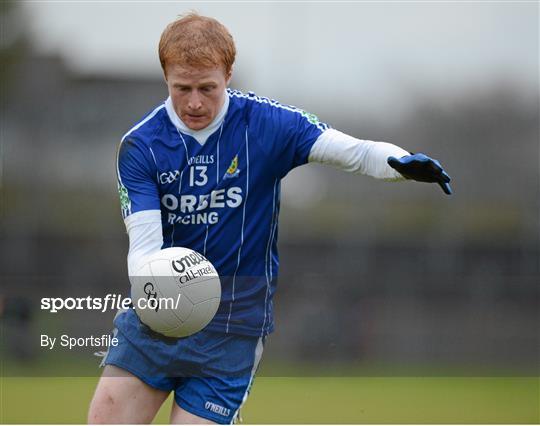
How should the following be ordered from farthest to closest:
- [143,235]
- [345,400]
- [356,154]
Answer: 1. [345,400]
2. [356,154]
3. [143,235]

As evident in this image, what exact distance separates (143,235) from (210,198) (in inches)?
12.3

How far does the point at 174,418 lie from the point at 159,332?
0.29m

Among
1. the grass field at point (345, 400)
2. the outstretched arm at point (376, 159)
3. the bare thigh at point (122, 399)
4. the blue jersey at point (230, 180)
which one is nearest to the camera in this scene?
the outstretched arm at point (376, 159)

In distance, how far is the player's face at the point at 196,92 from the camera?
301 cm

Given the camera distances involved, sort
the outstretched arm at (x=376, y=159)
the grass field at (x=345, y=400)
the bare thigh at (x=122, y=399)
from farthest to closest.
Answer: the grass field at (x=345, y=400) → the bare thigh at (x=122, y=399) → the outstretched arm at (x=376, y=159)

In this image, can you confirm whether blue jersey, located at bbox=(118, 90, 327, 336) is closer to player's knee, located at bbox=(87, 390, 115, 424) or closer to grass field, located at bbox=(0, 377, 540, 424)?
player's knee, located at bbox=(87, 390, 115, 424)

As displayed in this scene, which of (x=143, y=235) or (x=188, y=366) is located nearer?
(x=143, y=235)

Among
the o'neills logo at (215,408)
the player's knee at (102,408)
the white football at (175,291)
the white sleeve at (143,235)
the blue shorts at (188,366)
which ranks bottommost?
the player's knee at (102,408)

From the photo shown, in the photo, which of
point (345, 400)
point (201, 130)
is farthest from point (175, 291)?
point (345, 400)

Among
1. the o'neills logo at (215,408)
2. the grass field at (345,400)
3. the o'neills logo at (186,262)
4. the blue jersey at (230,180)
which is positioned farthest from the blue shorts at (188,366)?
the grass field at (345,400)

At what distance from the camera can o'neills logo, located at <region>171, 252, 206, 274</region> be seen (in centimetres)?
301

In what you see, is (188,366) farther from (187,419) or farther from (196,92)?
(196,92)

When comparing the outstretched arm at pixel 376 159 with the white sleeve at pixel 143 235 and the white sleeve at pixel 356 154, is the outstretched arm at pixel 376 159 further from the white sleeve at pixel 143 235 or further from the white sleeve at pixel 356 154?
the white sleeve at pixel 143 235

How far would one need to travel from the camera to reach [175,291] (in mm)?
3021
